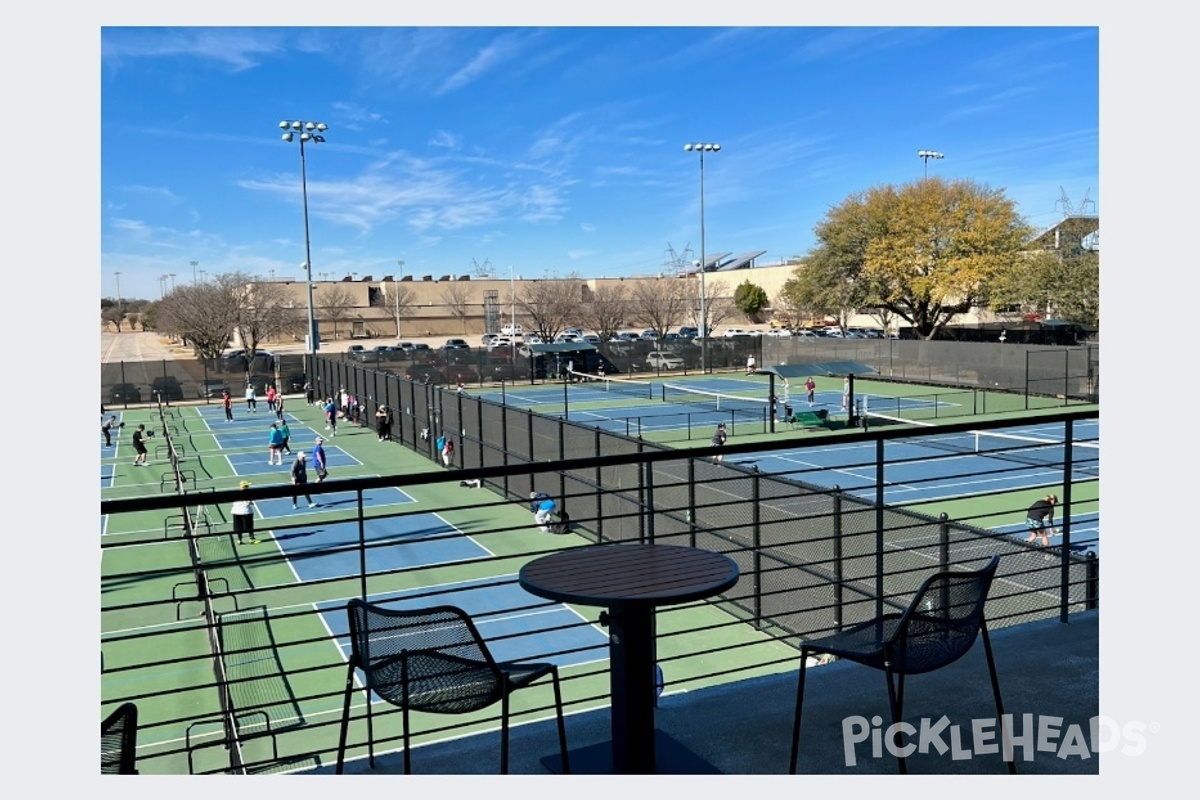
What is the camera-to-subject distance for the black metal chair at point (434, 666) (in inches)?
135

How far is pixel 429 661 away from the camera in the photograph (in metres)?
3.47

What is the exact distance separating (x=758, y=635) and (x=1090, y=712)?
10.9 m

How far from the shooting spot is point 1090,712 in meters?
4.50

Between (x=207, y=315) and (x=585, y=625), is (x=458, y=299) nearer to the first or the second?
(x=207, y=315)

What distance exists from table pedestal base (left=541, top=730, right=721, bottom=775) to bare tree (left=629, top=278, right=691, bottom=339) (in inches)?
2703

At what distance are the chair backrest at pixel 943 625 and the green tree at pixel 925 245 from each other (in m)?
56.3

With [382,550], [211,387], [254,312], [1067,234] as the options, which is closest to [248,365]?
[211,387]

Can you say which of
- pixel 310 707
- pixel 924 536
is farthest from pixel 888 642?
pixel 310 707

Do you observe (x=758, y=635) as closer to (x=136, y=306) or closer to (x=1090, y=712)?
(x=1090, y=712)

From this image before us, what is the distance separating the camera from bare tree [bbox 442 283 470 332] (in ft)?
348

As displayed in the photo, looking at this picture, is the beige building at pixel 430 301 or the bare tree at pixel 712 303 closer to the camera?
the bare tree at pixel 712 303

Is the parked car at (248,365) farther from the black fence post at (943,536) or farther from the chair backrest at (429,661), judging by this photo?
the chair backrest at (429,661)

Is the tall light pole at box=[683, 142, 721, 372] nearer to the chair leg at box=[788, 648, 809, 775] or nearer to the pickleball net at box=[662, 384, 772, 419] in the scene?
the pickleball net at box=[662, 384, 772, 419]

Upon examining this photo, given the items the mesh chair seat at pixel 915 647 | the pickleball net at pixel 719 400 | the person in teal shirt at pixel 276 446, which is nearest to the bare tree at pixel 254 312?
the pickleball net at pixel 719 400
